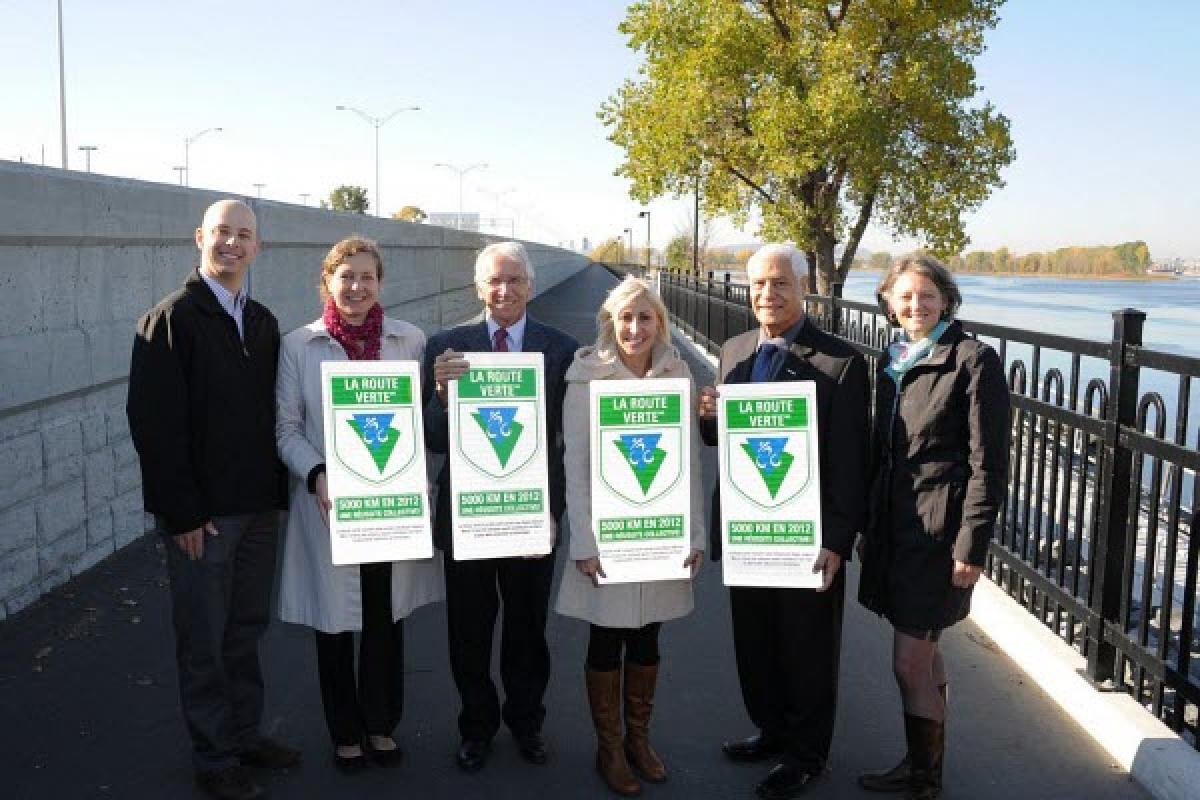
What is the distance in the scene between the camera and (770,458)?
3.49m

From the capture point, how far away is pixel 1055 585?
4863mm

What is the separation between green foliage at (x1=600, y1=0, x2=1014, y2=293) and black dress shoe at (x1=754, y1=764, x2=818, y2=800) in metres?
20.7

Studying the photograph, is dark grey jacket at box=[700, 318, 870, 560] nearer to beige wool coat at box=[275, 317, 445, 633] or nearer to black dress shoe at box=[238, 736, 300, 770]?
beige wool coat at box=[275, 317, 445, 633]

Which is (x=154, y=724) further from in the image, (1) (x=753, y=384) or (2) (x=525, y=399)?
(1) (x=753, y=384)

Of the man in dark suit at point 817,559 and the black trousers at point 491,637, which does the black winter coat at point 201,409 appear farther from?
the man in dark suit at point 817,559

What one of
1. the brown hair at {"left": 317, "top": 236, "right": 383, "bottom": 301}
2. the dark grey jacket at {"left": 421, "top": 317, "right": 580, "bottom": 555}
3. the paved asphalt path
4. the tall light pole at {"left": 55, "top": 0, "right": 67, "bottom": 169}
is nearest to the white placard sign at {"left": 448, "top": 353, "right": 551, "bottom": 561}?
the dark grey jacket at {"left": 421, "top": 317, "right": 580, "bottom": 555}

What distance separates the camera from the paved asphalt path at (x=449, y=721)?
11.9 feet

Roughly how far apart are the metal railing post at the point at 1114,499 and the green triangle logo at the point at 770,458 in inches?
60.8

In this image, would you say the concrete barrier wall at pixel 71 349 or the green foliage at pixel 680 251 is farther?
the green foliage at pixel 680 251

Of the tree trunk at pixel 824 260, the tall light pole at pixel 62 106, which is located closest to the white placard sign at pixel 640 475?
the tree trunk at pixel 824 260

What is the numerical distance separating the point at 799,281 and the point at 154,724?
113 inches

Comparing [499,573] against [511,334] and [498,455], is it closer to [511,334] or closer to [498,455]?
[498,455]

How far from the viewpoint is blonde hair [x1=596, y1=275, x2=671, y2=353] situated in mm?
3492

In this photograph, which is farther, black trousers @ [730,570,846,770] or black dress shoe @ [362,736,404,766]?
black dress shoe @ [362,736,404,766]
